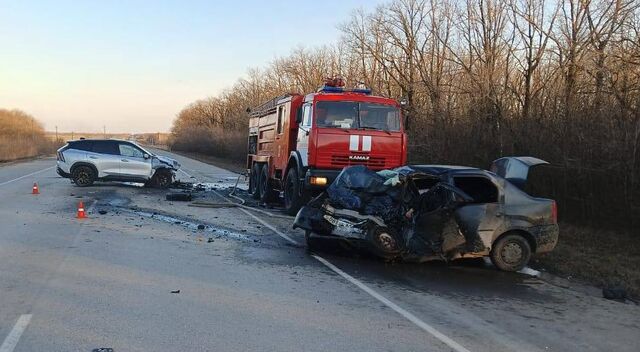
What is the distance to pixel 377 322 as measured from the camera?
5.80 meters

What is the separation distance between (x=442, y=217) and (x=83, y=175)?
1623 cm

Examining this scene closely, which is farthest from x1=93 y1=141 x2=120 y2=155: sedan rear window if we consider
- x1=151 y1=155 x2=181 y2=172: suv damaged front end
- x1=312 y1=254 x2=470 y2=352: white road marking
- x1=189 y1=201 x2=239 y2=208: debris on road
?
x1=312 y1=254 x2=470 y2=352: white road marking

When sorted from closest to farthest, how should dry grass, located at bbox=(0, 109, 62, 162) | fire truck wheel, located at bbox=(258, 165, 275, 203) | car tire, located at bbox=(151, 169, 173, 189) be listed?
fire truck wheel, located at bbox=(258, 165, 275, 203)
car tire, located at bbox=(151, 169, 173, 189)
dry grass, located at bbox=(0, 109, 62, 162)

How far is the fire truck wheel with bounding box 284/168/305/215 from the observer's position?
1438 cm

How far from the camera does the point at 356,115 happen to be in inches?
555

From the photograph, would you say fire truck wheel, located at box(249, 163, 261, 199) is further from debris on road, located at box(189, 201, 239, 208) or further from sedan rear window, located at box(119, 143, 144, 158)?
sedan rear window, located at box(119, 143, 144, 158)

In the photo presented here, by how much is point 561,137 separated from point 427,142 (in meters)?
8.00

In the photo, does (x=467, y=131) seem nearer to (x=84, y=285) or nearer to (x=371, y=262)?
(x=371, y=262)

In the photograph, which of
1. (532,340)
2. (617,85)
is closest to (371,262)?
(532,340)

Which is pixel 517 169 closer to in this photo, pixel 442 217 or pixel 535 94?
pixel 442 217

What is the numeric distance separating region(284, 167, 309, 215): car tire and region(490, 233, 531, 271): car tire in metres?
6.10

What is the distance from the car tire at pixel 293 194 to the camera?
1430cm

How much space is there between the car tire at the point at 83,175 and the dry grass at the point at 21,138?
34463mm

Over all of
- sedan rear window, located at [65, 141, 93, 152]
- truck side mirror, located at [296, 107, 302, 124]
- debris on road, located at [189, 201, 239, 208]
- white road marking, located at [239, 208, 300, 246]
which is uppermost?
truck side mirror, located at [296, 107, 302, 124]
